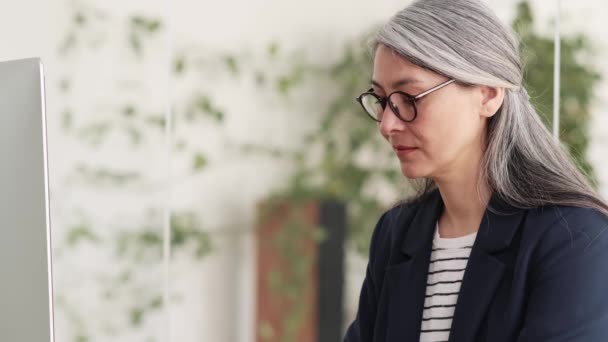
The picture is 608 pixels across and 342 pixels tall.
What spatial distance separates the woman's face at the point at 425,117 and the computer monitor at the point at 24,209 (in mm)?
763

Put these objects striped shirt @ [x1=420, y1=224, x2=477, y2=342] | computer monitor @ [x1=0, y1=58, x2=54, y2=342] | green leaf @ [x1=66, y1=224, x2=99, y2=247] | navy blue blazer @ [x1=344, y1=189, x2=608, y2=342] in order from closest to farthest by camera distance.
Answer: computer monitor @ [x1=0, y1=58, x2=54, y2=342]
navy blue blazer @ [x1=344, y1=189, x2=608, y2=342]
striped shirt @ [x1=420, y1=224, x2=477, y2=342]
green leaf @ [x1=66, y1=224, x2=99, y2=247]

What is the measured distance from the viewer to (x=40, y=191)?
3.47 ft

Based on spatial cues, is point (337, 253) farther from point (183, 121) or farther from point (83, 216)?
point (83, 216)

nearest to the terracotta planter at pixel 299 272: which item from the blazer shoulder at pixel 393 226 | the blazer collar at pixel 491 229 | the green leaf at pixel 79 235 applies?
the green leaf at pixel 79 235

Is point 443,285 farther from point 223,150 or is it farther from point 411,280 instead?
point 223,150

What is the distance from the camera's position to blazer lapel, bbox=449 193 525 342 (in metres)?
1.64

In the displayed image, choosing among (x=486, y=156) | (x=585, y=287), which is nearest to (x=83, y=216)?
(x=486, y=156)

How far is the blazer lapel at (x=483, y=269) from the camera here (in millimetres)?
1640

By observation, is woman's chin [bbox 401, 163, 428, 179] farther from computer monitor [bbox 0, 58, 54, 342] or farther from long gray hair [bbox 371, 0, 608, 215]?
computer monitor [bbox 0, 58, 54, 342]

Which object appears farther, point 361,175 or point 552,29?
point 361,175

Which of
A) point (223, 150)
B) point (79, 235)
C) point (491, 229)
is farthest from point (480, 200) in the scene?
point (223, 150)

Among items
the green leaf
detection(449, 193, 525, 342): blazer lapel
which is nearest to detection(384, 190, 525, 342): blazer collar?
detection(449, 193, 525, 342): blazer lapel

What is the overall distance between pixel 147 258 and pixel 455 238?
80.3 inches

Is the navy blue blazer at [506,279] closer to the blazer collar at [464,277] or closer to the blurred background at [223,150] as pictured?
the blazer collar at [464,277]
